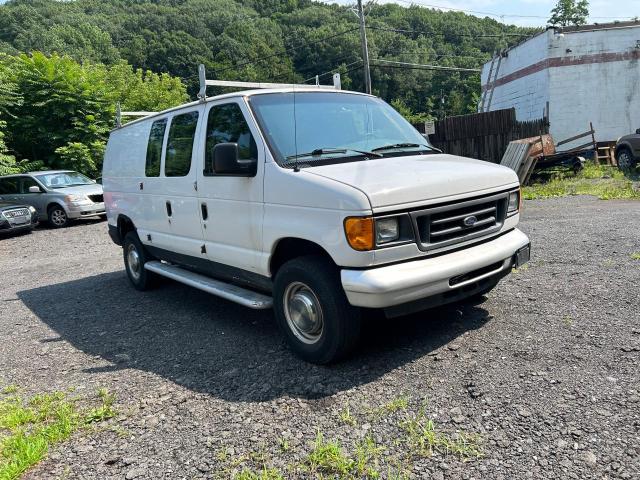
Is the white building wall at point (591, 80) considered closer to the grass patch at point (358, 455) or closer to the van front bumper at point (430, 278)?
the van front bumper at point (430, 278)

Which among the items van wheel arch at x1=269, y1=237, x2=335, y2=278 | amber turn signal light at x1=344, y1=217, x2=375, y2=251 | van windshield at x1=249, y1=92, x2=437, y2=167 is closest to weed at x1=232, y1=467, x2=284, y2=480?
amber turn signal light at x1=344, y1=217, x2=375, y2=251

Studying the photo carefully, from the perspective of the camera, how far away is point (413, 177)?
356cm

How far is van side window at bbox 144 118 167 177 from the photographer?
18.6 ft

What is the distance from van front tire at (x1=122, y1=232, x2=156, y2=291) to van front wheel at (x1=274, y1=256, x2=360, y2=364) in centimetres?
311

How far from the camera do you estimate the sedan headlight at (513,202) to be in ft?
14.2

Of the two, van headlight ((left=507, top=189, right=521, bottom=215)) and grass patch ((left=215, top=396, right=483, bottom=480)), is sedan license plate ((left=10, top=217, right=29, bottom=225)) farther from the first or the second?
van headlight ((left=507, top=189, right=521, bottom=215))

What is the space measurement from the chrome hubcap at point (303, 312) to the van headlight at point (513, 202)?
6.31ft

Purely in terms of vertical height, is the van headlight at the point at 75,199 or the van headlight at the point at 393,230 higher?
the van headlight at the point at 393,230

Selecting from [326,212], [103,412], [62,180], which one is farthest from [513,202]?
[62,180]

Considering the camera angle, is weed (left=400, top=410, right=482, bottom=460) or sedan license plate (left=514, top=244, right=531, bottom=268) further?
sedan license plate (left=514, top=244, right=531, bottom=268)

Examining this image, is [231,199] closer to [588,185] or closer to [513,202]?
[513,202]

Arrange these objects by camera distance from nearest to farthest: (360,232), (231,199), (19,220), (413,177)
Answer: (360,232)
(413,177)
(231,199)
(19,220)

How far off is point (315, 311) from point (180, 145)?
2584 mm

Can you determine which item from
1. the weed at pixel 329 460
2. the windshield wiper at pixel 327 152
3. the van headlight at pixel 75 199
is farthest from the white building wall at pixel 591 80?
the weed at pixel 329 460
